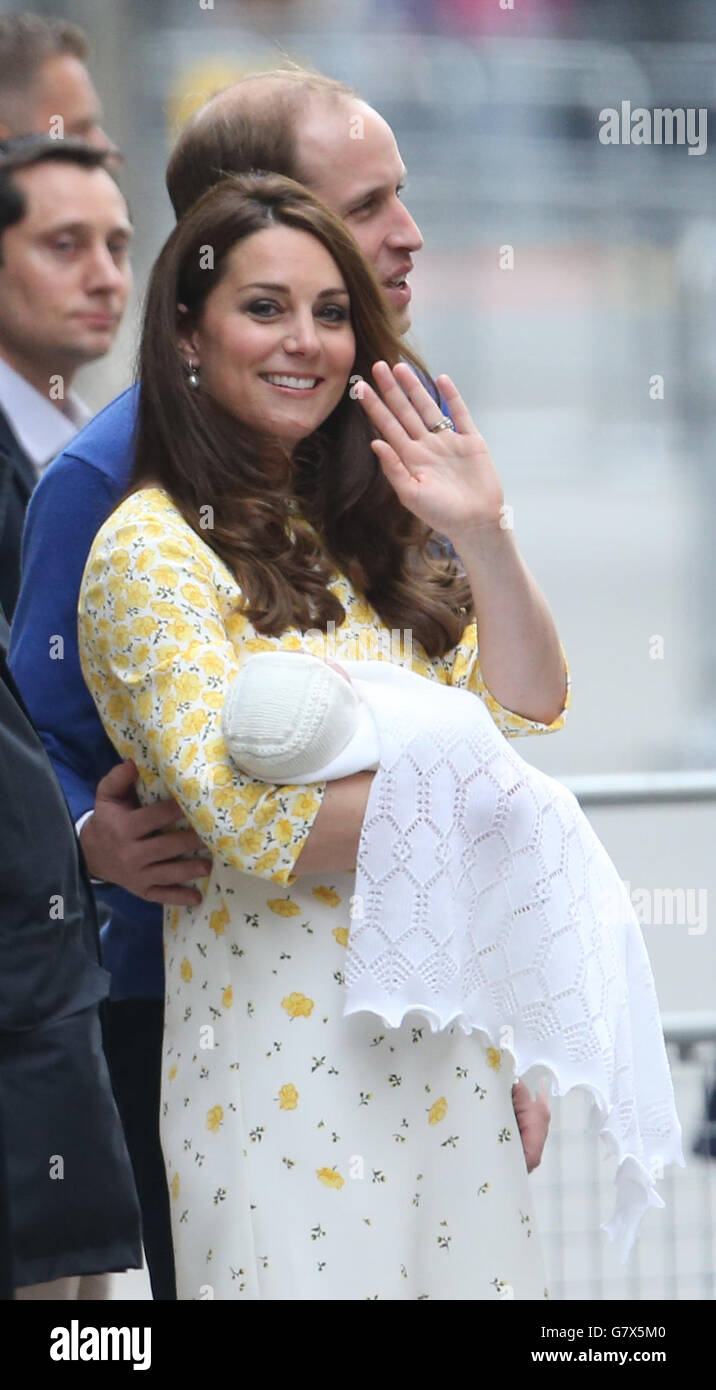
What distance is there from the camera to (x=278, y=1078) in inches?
54.9

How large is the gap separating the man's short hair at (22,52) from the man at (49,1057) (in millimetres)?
1892

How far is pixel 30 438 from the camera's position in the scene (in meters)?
2.42

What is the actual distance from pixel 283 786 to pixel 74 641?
0.38m

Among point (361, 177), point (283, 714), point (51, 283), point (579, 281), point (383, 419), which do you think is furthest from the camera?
point (579, 281)

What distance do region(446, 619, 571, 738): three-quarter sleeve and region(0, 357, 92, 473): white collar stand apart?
963 millimetres

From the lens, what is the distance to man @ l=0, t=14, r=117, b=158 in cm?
306

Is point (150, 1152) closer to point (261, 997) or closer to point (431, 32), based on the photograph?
point (261, 997)

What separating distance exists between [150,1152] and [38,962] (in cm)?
33

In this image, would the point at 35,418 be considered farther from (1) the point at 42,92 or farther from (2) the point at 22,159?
(1) the point at 42,92

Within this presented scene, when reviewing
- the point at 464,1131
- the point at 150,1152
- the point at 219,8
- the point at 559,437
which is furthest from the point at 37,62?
the point at 559,437

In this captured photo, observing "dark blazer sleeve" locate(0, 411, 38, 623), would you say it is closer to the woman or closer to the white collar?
the white collar

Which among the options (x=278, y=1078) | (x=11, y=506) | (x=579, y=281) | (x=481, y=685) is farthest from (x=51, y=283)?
(x=579, y=281)

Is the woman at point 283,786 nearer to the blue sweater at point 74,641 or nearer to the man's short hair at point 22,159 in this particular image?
the blue sweater at point 74,641

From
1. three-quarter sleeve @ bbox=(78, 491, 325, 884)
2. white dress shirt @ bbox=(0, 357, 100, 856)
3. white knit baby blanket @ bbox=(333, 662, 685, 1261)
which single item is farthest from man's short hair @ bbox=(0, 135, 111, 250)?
white knit baby blanket @ bbox=(333, 662, 685, 1261)
